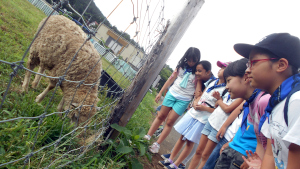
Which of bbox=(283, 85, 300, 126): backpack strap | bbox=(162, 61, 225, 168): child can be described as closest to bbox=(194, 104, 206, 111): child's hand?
bbox=(162, 61, 225, 168): child

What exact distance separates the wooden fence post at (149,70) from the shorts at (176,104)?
50.3 inches

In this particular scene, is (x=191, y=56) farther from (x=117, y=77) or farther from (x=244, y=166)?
(x=117, y=77)

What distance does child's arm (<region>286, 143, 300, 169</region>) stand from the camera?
1070 mm

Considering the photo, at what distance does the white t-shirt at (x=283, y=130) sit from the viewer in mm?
1061

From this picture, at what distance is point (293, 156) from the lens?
42.9 inches

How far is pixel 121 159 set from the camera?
2502 mm

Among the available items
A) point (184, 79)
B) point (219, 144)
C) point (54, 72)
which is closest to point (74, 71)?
point (54, 72)

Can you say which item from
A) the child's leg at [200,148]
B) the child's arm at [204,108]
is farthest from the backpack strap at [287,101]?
the child's arm at [204,108]

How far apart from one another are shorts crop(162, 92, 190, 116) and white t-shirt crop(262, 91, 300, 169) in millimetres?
2235

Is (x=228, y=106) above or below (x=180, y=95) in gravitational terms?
above

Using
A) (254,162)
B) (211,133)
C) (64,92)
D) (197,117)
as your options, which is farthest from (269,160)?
(64,92)

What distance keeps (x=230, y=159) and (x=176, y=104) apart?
69.6 inches

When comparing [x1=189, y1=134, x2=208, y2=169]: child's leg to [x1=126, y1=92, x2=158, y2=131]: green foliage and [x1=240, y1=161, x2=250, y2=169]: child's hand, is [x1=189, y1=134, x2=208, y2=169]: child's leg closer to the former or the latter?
[x1=240, y1=161, x2=250, y2=169]: child's hand

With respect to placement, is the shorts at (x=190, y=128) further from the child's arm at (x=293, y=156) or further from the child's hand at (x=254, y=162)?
the child's arm at (x=293, y=156)
